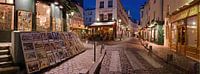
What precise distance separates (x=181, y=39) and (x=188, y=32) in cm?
264

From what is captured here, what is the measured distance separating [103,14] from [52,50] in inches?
1883

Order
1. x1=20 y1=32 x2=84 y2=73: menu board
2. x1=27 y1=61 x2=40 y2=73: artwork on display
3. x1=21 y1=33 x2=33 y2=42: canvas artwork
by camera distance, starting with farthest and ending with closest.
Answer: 1. x1=21 y1=33 x2=33 y2=42: canvas artwork
2. x1=20 y1=32 x2=84 y2=73: menu board
3. x1=27 y1=61 x2=40 y2=73: artwork on display

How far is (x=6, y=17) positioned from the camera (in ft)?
45.8

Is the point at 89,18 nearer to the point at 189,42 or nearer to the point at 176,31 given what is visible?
the point at 176,31

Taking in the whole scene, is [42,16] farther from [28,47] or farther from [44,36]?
[28,47]

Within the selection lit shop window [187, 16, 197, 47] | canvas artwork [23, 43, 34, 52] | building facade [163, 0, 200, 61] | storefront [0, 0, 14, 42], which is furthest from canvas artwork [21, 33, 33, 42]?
lit shop window [187, 16, 197, 47]

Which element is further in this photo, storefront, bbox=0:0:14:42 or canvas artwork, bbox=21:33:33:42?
storefront, bbox=0:0:14:42

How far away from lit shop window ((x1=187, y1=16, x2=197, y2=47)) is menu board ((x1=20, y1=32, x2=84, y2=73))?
30.6 ft

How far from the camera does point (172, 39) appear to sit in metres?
27.5

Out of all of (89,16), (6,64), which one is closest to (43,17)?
(6,64)

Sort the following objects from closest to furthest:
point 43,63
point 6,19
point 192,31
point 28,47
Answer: point 28,47, point 43,63, point 6,19, point 192,31

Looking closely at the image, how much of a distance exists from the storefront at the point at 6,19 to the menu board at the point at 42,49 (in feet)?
8.35

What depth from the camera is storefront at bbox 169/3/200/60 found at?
17.6m

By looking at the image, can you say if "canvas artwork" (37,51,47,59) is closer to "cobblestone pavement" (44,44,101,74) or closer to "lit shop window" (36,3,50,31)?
"cobblestone pavement" (44,44,101,74)
